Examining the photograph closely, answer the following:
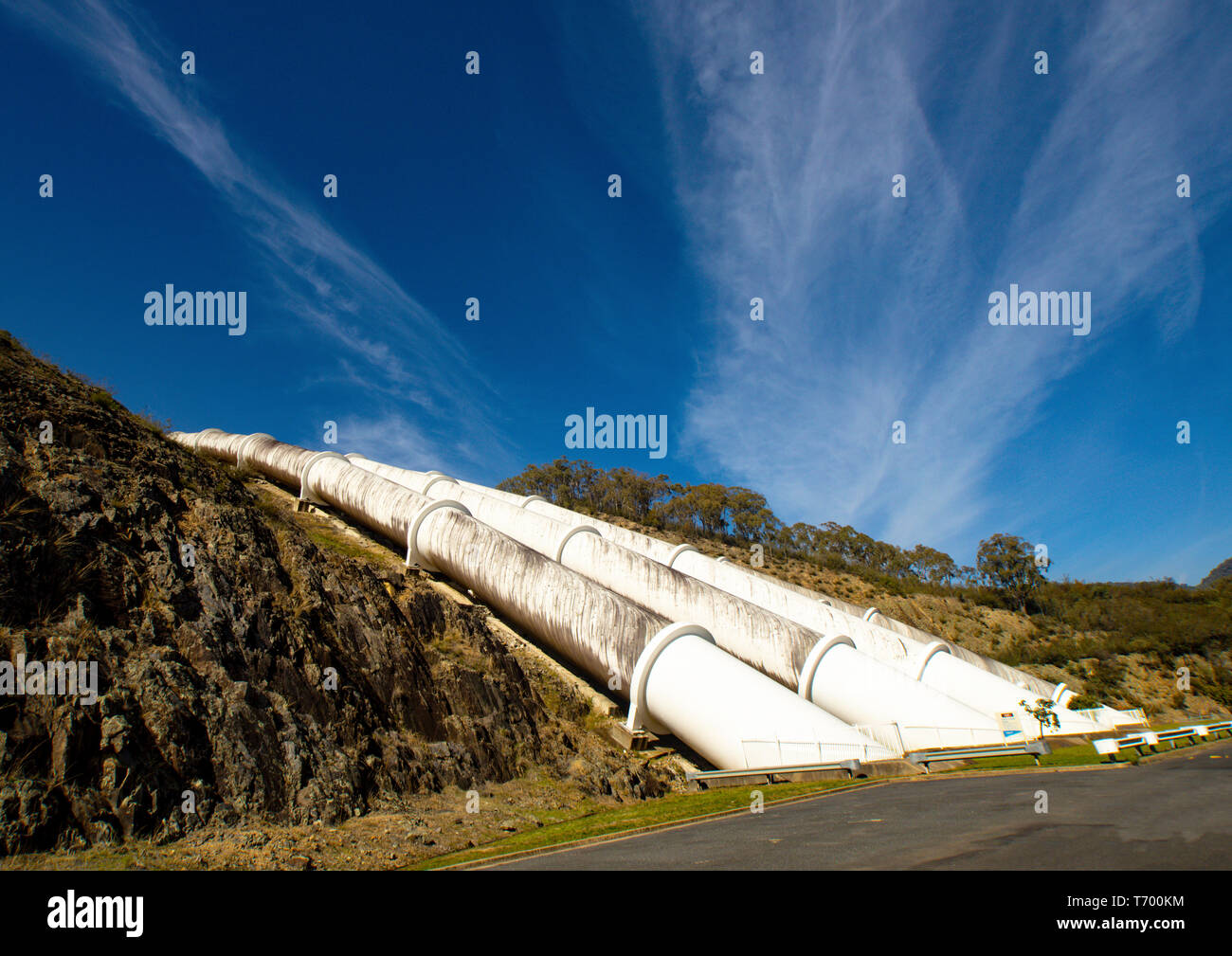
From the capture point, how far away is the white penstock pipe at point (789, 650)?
15.6 m

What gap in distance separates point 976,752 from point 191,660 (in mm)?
17029

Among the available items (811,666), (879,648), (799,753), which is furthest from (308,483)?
(879,648)

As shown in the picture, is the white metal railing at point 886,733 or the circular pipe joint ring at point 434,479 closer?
the white metal railing at point 886,733

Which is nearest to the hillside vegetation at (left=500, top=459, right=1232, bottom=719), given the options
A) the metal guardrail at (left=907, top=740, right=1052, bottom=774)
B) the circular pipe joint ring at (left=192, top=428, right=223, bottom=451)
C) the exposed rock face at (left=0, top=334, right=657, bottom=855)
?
the metal guardrail at (left=907, top=740, right=1052, bottom=774)

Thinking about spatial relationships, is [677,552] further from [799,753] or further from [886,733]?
[799,753]

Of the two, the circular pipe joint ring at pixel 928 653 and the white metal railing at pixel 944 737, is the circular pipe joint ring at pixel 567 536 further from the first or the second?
the circular pipe joint ring at pixel 928 653

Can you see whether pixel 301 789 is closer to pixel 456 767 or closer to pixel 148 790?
pixel 148 790

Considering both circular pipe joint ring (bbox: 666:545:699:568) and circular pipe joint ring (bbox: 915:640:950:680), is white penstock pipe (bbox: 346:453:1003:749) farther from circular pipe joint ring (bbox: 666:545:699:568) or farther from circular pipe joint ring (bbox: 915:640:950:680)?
circular pipe joint ring (bbox: 666:545:699:568)

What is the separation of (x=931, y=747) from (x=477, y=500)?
64.5 feet

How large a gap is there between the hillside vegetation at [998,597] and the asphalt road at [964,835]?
20.9 m

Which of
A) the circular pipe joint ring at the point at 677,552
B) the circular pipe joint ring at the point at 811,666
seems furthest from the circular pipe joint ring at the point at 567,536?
the circular pipe joint ring at the point at 811,666

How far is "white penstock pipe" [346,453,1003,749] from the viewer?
1559 centimetres
